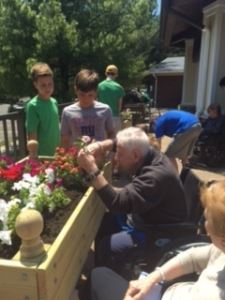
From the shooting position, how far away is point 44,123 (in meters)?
3.13

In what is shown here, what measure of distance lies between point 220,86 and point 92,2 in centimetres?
941

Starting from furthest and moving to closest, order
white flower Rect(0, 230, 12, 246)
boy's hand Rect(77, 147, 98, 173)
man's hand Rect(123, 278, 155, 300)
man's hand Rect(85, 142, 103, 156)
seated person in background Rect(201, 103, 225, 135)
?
seated person in background Rect(201, 103, 225, 135)
man's hand Rect(85, 142, 103, 156)
boy's hand Rect(77, 147, 98, 173)
man's hand Rect(123, 278, 155, 300)
white flower Rect(0, 230, 12, 246)

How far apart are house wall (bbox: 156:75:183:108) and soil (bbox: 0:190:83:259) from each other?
2504 centimetres

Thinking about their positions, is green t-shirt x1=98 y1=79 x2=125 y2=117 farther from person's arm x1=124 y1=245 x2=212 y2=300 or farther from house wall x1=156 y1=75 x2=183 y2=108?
house wall x1=156 y1=75 x2=183 y2=108

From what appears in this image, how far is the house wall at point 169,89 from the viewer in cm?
2670

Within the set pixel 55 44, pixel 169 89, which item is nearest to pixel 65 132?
pixel 55 44

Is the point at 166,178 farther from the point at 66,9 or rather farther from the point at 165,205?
the point at 66,9

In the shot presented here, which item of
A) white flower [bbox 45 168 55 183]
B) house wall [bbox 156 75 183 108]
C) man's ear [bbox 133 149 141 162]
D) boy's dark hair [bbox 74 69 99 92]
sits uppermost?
boy's dark hair [bbox 74 69 99 92]

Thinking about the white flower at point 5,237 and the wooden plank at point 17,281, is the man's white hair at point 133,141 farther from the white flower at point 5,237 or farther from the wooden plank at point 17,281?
the wooden plank at point 17,281

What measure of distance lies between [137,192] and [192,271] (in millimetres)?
581

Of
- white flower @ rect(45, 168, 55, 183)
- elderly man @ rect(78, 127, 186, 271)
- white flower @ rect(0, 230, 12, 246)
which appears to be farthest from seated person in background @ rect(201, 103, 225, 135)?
white flower @ rect(0, 230, 12, 246)

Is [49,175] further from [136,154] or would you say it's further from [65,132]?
[65,132]

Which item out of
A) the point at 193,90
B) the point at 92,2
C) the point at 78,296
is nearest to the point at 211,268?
the point at 78,296

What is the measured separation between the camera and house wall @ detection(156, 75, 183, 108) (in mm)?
26703
